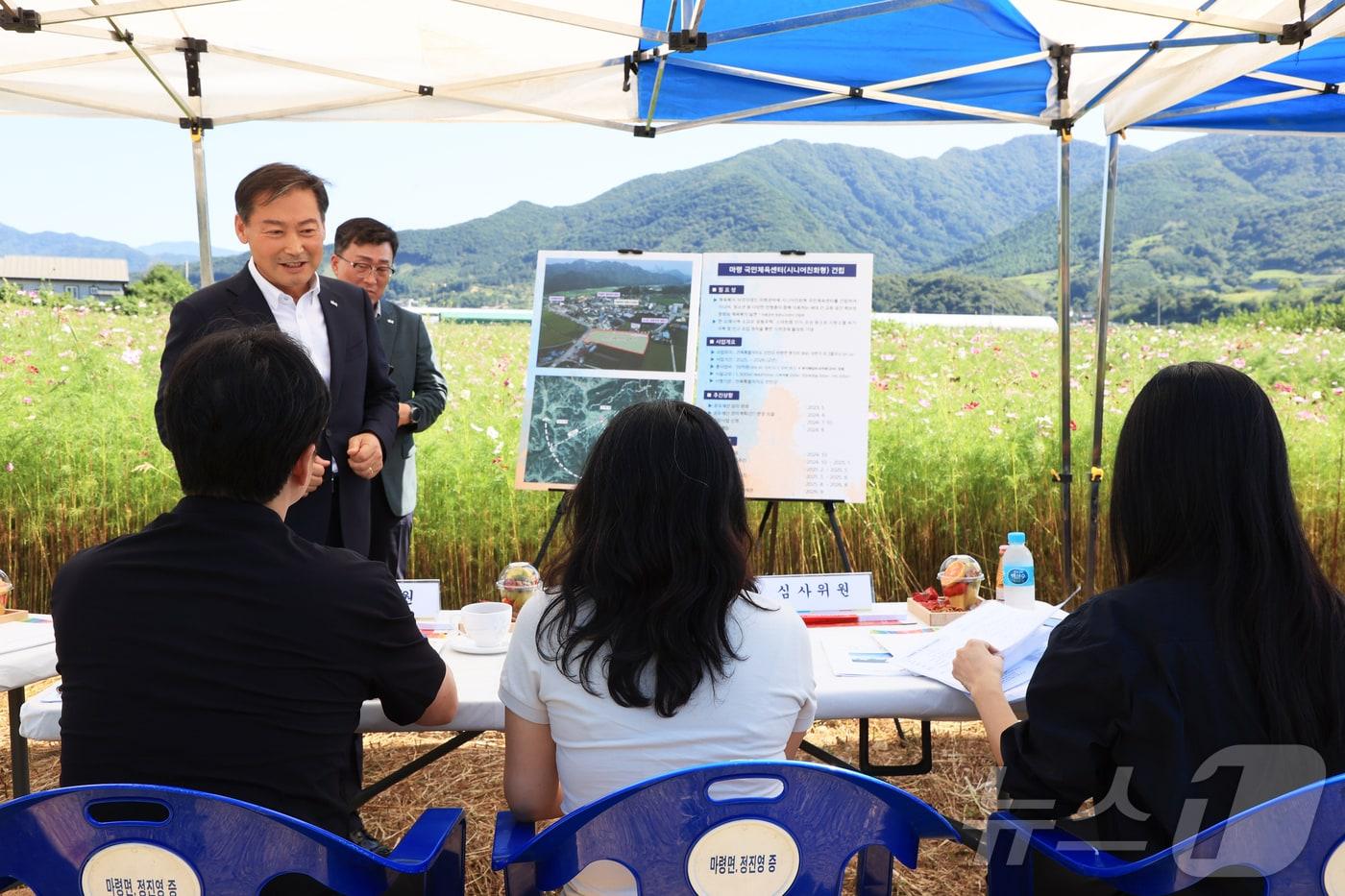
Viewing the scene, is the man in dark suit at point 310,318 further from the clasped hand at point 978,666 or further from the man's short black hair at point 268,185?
the clasped hand at point 978,666

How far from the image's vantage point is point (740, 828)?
938mm

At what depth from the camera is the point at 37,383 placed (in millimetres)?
5031

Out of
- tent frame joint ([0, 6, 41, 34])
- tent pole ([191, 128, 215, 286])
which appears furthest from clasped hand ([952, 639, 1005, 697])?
tent pole ([191, 128, 215, 286])

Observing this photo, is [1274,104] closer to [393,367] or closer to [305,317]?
[393,367]

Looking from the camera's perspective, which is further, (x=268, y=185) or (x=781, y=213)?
(x=781, y=213)

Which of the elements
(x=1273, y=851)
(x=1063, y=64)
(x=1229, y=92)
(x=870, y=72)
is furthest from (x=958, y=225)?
(x=1273, y=851)

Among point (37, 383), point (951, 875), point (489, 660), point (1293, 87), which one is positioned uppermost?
point (1293, 87)

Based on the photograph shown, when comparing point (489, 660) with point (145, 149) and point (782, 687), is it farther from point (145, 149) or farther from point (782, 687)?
point (145, 149)

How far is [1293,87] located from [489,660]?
327cm

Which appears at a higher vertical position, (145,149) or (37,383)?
(145,149)

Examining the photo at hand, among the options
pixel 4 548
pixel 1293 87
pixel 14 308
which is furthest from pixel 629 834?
pixel 14 308

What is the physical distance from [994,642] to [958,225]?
36.2 metres

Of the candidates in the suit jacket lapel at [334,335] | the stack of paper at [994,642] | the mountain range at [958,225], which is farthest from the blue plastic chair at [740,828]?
the mountain range at [958,225]

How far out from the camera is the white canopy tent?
2.94m
